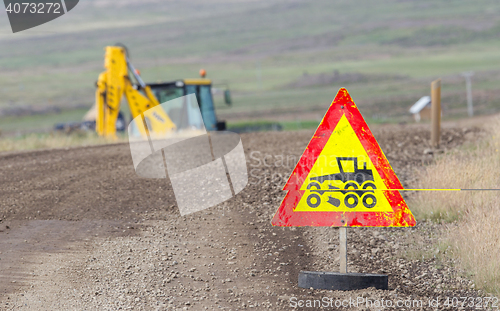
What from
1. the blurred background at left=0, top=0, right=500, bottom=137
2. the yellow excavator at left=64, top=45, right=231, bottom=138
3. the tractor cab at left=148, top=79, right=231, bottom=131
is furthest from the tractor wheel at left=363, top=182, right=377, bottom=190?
the blurred background at left=0, top=0, right=500, bottom=137

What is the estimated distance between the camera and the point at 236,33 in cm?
14250

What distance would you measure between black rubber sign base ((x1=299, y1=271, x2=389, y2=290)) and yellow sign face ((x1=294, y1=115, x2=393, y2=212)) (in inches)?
22.3

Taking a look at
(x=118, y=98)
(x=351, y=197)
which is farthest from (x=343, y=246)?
(x=118, y=98)

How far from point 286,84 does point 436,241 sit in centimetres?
8846

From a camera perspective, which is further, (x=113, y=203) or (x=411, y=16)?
(x=411, y=16)

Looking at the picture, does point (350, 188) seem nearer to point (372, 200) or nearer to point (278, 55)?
point (372, 200)

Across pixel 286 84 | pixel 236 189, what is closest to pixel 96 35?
pixel 286 84

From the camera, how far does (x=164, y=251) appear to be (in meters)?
5.62

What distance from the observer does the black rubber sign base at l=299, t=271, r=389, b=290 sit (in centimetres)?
478

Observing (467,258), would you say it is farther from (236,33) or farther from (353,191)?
(236,33)

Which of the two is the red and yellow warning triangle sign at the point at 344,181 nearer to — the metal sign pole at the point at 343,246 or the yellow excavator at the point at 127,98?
the metal sign pole at the point at 343,246

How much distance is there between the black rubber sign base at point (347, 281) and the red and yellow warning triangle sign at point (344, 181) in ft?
1.46

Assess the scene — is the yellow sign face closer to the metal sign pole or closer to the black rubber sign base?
the metal sign pole

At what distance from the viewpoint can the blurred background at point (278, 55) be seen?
6988cm
